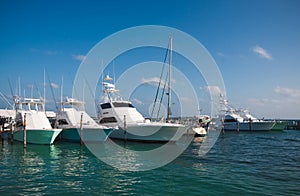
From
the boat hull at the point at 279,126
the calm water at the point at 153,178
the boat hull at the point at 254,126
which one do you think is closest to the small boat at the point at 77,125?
the calm water at the point at 153,178

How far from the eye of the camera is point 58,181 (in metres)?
12.5

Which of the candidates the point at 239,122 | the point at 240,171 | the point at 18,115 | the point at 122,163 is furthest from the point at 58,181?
the point at 239,122

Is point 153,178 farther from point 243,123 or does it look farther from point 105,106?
point 243,123

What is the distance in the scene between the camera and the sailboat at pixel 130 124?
28000 mm

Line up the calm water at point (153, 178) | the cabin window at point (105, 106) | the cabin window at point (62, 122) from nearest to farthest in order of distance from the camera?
the calm water at point (153, 178), the cabin window at point (62, 122), the cabin window at point (105, 106)

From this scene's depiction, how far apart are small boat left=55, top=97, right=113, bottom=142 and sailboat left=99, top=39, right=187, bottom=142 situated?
263cm

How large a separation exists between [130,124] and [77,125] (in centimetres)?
683

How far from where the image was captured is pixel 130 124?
3003 centimetres

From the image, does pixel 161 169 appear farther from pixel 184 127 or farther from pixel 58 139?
pixel 58 139

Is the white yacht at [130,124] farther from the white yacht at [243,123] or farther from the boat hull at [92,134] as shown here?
the white yacht at [243,123]

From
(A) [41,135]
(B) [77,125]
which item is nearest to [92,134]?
(B) [77,125]

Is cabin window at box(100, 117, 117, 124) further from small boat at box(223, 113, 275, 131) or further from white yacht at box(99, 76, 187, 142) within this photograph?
small boat at box(223, 113, 275, 131)

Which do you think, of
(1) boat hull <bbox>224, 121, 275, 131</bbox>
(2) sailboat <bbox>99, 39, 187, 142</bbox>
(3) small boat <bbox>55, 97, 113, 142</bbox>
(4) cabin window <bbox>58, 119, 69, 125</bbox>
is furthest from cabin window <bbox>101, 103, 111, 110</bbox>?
(1) boat hull <bbox>224, 121, 275, 131</bbox>

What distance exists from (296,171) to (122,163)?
11.8 m
